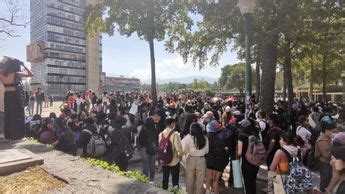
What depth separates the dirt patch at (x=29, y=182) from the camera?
4.50 metres

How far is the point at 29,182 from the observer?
474 cm

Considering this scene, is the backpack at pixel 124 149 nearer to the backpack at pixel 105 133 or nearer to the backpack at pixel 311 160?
the backpack at pixel 105 133

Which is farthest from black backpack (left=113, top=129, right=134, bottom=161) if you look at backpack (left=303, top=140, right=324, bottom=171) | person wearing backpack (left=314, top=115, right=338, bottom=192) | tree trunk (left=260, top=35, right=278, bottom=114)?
tree trunk (left=260, top=35, right=278, bottom=114)

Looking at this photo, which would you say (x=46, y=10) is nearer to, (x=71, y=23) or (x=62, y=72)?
(x=71, y=23)

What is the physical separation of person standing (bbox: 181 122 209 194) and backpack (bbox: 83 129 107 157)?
2882 millimetres

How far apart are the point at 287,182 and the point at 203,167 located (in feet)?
5.73

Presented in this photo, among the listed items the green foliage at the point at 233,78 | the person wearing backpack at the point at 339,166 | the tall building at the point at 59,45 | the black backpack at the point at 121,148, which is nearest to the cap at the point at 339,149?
the person wearing backpack at the point at 339,166

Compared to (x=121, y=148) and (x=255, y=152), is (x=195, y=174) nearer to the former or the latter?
(x=255, y=152)

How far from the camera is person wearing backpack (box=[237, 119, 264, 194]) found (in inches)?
264

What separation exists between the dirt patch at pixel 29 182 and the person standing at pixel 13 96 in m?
3.47

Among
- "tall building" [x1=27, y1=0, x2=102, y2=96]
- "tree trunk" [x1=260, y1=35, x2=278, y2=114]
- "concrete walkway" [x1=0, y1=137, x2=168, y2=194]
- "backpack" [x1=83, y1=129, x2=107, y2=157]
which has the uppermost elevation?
"tall building" [x1=27, y1=0, x2=102, y2=96]

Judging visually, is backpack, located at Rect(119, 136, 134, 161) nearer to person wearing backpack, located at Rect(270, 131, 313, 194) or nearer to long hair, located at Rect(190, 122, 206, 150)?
long hair, located at Rect(190, 122, 206, 150)

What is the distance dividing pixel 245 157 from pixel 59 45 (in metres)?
134

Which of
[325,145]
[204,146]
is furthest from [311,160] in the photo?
[204,146]
